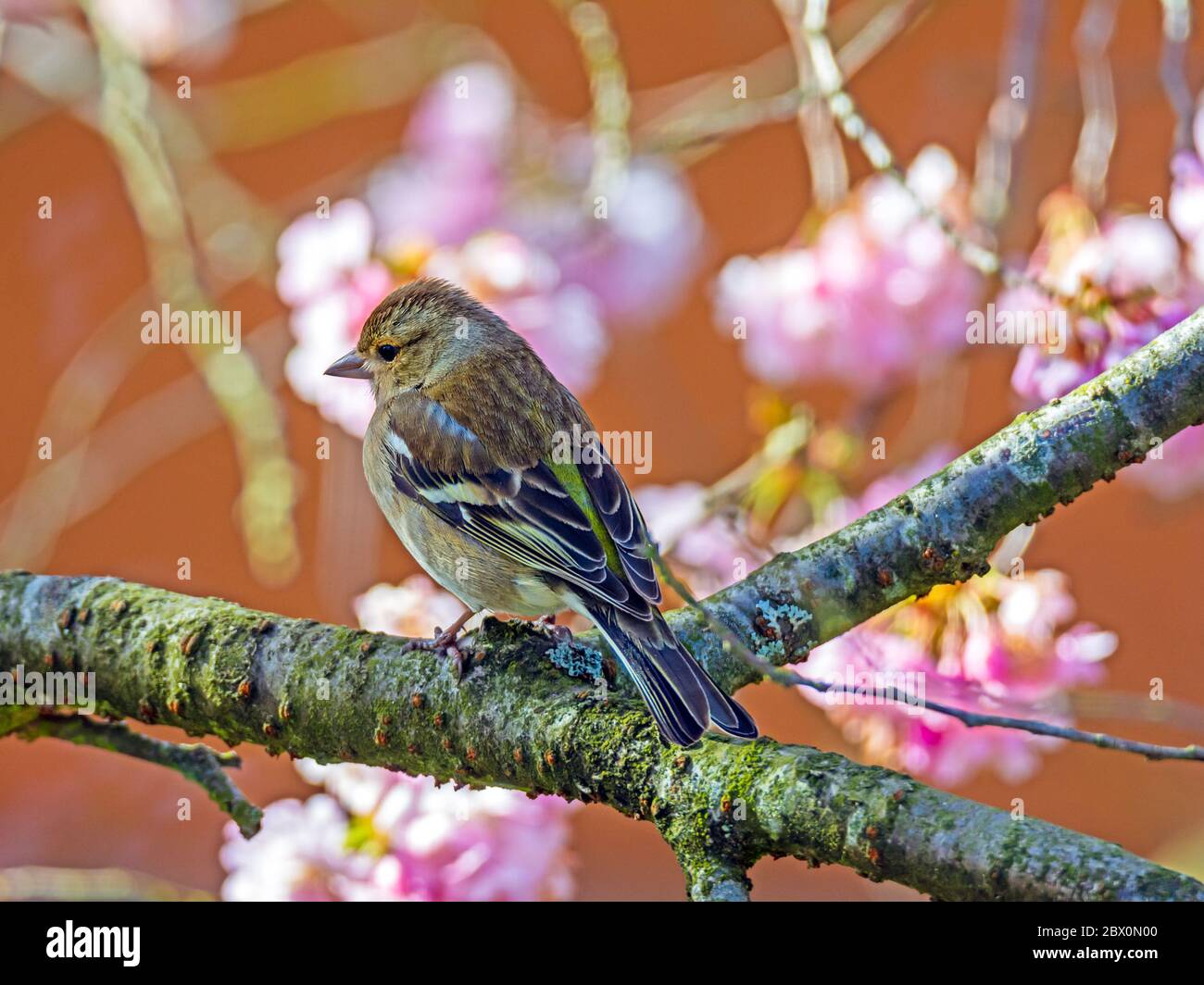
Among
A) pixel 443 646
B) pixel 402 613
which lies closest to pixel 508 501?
pixel 402 613

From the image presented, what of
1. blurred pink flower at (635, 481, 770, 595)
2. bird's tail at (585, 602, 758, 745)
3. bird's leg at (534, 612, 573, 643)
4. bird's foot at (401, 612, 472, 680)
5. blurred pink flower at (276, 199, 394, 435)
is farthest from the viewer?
blurred pink flower at (276, 199, 394, 435)

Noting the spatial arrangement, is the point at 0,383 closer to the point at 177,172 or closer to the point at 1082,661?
the point at 177,172

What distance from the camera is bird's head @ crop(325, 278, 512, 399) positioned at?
7.76 feet

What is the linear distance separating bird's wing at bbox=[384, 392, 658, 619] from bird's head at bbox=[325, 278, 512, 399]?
0.44 feet

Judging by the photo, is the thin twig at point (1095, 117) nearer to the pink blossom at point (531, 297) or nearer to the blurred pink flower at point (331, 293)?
the pink blossom at point (531, 297)

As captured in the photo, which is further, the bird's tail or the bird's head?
the bird's head

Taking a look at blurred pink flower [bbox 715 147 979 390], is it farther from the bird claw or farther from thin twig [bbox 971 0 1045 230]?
the bird claw

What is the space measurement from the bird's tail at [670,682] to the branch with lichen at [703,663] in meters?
0.03

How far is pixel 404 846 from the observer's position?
6.33ft

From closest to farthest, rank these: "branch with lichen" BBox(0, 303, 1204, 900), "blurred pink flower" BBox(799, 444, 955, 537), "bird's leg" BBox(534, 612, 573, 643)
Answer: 1. "branch with lichen" BBox(0, 303, 1204, 900)
2. "bird's leg" BBox(534, 612, 573, 643)
3. "blurred pink flower" BBox(799, 444, 955, 537)

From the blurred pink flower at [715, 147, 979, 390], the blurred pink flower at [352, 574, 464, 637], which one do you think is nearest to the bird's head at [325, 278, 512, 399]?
the blurred pink flower at [352, 574, 464, 637]

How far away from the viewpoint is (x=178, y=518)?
449cm

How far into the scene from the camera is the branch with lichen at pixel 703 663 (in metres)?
1.22
